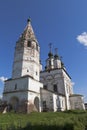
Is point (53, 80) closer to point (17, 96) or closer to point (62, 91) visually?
point (62, 91)

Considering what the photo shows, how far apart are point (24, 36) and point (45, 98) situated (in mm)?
13195

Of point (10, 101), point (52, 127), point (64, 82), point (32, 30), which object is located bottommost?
point (52, 127)

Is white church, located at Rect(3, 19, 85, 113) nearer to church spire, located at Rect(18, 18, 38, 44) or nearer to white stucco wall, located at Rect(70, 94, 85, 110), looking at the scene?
church spire, located at Rect(18, 18, 38, 44)

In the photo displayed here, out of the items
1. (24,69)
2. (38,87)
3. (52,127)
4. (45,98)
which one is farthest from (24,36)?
(52,127)

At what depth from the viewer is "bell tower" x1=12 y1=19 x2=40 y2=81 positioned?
26109mm

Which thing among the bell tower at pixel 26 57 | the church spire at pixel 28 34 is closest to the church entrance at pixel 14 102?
the bell tower at pixel 26 57

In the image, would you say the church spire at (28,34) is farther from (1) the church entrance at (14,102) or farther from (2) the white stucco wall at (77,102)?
(2) the white stucco wall at (77,102)

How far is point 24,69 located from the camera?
85.6 ft

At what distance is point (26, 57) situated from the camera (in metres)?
27.0

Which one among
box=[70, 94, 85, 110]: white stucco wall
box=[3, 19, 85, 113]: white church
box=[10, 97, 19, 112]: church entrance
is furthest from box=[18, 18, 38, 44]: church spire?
box=[70, 94, 85, 110]: white stucco wall

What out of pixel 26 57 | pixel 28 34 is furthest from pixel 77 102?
pixel 28 34

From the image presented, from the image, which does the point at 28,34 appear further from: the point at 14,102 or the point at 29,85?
the point at 14,102

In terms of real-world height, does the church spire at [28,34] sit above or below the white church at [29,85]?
above

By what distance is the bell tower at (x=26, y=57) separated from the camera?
26.1m
